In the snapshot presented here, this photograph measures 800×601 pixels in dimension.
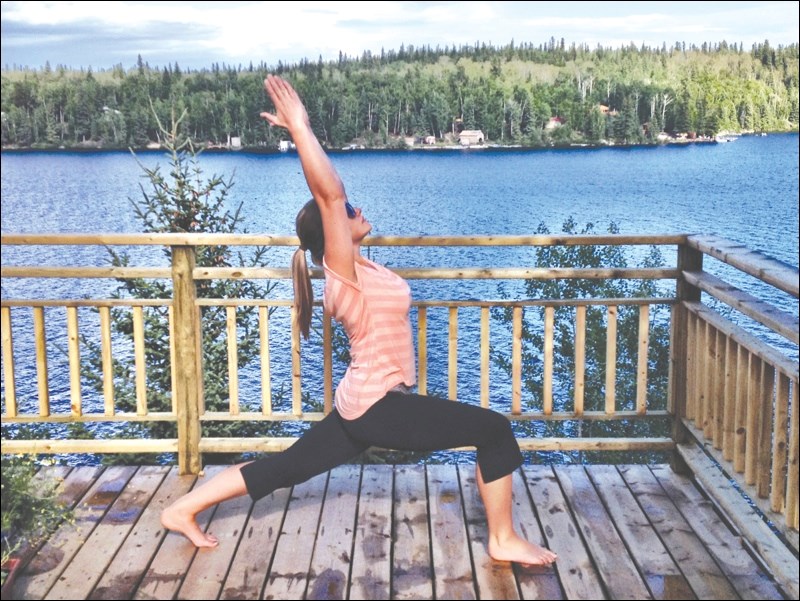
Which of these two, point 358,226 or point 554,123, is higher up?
point 554,123

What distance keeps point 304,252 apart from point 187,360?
1.11 metres

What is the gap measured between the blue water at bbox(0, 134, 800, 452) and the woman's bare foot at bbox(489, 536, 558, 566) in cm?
1522

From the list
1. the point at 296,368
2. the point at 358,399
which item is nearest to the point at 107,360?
the point at 296,368

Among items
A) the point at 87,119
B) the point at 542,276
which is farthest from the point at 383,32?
the point at 542,276

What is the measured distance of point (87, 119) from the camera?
37219 millimetres

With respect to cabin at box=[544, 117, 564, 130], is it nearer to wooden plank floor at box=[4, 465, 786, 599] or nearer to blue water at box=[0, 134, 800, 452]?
blue water at box=[0, 134, 800, 452]

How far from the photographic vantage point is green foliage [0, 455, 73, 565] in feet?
8.98

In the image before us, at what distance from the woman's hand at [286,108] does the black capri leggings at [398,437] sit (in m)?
0.85

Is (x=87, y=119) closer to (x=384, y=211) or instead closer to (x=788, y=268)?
(x=384, y=211)

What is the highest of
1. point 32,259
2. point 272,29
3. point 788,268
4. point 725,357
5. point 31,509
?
point 272,29

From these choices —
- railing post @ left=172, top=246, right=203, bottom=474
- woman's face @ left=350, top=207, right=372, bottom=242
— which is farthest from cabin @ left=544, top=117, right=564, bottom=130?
woman's face @ left=350, top=207, right=372, bottom=242

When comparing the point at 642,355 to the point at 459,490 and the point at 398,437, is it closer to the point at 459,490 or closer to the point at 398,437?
the point at 459,490

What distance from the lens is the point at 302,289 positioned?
287cm

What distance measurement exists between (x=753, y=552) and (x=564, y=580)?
0.69 metres
